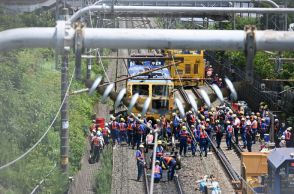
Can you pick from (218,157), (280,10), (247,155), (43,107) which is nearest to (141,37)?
(280,10)

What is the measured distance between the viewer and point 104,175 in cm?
1600

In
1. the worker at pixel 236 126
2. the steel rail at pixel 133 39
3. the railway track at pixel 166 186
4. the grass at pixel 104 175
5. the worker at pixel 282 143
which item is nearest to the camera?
the steel rail at pixel 133 39

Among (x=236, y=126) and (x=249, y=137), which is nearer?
(x=249, y=137)

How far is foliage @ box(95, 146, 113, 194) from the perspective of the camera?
1519 cm

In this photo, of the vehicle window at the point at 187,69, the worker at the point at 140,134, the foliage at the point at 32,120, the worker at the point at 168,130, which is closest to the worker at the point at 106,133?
the foliage at the point at 32,120

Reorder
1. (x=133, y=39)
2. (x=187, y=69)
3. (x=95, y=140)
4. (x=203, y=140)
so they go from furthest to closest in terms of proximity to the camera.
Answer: (x=187, y=69)
(x=203, y=140)
(x=95, y=140)
(x=133, y=39)

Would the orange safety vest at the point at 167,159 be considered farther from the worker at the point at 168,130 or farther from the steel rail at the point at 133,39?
the steel rail at the point at 133,39

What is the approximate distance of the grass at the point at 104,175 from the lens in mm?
15182

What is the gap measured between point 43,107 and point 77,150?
57.1 inches

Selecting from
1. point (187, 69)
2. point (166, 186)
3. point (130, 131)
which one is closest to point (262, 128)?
point (130, 131)

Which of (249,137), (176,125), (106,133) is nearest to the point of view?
(106,133)

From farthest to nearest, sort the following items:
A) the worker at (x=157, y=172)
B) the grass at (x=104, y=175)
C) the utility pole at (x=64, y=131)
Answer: the worker at (x=157, y=172), the grass at (x=104, y=175), the utility pole at (x=64, y=131)

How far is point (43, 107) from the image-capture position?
17516 mm

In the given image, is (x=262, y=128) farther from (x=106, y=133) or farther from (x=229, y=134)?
(x=106, y=133)
